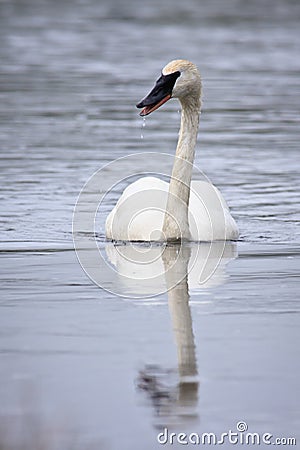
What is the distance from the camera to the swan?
34.3ft

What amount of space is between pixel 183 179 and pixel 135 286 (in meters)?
2.01

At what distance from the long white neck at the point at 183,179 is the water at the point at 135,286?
0.63 feet

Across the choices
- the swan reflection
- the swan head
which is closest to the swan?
the swan head

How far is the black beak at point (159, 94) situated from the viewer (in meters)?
10.4

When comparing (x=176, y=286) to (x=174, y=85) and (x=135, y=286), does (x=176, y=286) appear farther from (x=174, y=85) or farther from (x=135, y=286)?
(x=174, y=85)

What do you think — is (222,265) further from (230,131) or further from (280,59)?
(280,59)

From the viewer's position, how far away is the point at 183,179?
10750 mm

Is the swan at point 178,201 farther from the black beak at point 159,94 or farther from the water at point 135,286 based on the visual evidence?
the water at point 135,286

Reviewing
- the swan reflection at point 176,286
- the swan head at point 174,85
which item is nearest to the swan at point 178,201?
the swan head at point 174,85

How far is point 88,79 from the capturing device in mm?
23781

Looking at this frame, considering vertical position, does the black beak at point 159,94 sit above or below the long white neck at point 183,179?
above

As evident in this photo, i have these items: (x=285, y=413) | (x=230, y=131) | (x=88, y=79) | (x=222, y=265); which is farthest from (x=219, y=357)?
(x=88, y=79)

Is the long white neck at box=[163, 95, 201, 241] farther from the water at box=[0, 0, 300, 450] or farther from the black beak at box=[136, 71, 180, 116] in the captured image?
the black beak at box=[136, 71, 180, 116]

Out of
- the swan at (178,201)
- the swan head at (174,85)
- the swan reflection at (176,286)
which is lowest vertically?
the swan reflection at (176,286)
